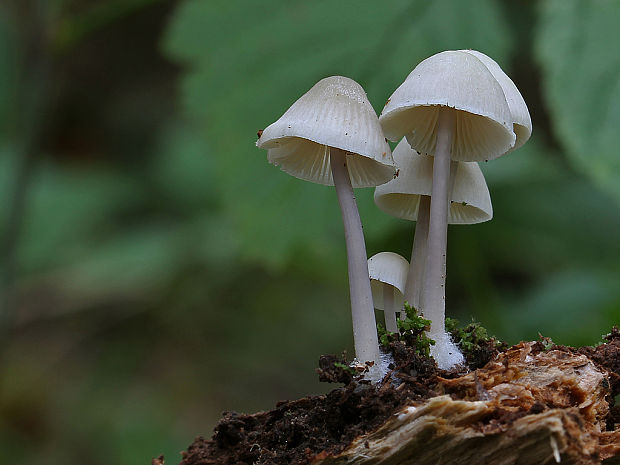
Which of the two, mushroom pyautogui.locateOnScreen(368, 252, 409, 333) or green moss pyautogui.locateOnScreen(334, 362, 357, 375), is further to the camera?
mushroom pyautogui.locateOnScreen(368, 252, 409, 333)

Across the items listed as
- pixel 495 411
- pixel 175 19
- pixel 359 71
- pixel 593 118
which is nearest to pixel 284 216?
pixel 359 71

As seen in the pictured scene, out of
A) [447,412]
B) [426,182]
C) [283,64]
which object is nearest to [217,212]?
[283,64]

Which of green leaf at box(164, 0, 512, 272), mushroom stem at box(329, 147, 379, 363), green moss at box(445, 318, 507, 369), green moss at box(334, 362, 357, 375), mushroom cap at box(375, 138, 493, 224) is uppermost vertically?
green leaf at box(164, 0, 512, 272)

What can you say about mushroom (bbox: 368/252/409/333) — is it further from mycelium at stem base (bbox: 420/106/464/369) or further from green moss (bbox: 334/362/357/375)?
green moss (bbox: 334/362/357/375)

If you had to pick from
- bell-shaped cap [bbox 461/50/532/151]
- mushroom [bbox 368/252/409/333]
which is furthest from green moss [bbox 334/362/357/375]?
bell-shaped cap [bbox 461/50/532/151]

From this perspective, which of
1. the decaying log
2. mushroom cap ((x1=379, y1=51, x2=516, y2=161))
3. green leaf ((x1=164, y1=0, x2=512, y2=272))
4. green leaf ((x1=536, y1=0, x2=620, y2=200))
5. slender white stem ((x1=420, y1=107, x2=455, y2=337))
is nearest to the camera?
the decaying log

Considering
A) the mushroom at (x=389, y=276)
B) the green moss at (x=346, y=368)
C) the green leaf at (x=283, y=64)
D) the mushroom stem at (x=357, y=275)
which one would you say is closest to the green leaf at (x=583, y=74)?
the green leaf at (x=283, y=64)

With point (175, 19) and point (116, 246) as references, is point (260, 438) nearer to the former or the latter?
point (175, 19)
